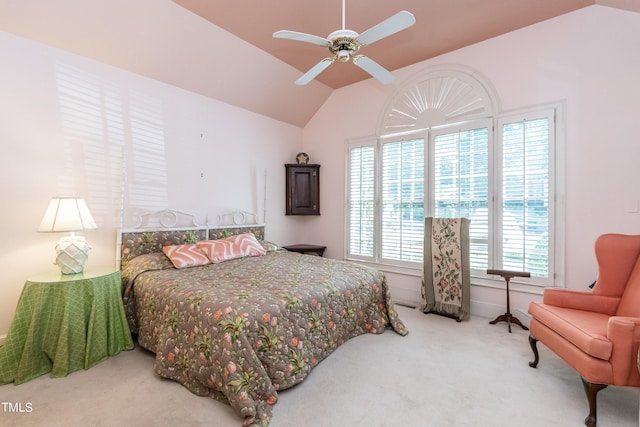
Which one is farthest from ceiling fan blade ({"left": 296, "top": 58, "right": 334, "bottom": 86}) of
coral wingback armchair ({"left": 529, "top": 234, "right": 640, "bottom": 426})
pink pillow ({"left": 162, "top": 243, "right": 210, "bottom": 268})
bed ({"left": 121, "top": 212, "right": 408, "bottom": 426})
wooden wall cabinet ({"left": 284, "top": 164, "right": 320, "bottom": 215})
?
coral wingback armchair ({"left": 529, "top": 234, "right": 640, "bottom": 426})

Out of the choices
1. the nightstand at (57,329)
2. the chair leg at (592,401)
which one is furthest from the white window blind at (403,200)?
the nightstand at (57,329)

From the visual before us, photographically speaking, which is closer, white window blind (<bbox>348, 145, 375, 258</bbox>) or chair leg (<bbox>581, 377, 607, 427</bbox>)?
chair leg (<bbox>581, 377, 607, 427</bbox>)

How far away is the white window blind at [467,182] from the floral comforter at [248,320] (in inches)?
56.2

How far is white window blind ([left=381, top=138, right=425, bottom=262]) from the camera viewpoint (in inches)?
162

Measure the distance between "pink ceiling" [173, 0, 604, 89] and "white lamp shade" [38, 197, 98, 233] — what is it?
219cm

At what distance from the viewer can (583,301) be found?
2348 mm

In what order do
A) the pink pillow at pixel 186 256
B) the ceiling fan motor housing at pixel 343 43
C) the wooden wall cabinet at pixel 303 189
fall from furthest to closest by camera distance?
1. the wooden wall cabinet at pixel 303 189
2. the pink pillow at pixel 186 256
3. the ceiling fan motor housing at pixel 343 43

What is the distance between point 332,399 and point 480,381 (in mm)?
1148

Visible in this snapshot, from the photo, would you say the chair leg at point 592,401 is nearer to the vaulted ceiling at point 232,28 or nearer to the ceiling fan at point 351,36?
the ceiling fan at point 351,36

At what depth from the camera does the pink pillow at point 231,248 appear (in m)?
3.39

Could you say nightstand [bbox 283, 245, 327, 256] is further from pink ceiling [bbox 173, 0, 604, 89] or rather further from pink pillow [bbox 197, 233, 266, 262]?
pink ceiling [bbox 173, 0, 604, 89]

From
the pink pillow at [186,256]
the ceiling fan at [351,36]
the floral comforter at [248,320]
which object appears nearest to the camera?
the floral comforter at [248,320]

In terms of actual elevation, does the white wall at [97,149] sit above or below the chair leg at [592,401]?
above

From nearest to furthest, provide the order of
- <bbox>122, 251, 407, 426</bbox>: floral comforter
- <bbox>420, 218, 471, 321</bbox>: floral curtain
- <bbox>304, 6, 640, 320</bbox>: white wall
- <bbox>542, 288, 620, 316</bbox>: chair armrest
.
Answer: <bbox>122, 251, 407, 426</bbox>: floral comforter, <bbox>542, 288, 620, 316</bbox>: chair armrest, <bbox>304, 6, 640, 320</bbox>: white wall, <bbox>420, 218, 471, 321</bbox>: floral curtain
